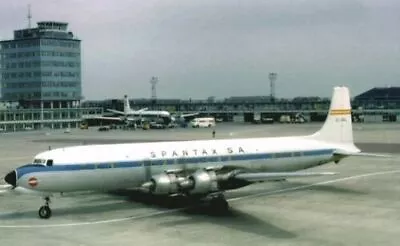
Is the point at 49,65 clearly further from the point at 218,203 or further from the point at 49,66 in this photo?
the point at 218,203

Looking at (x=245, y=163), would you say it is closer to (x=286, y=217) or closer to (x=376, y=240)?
(x=286, y=217)

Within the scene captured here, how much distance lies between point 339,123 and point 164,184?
15303mm

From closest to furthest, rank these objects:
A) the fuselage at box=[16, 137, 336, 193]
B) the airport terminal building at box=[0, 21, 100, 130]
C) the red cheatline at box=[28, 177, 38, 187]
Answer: the red cheatline at box=[28, 177, 38, 187] → the fuselage at box=[16, 137, 336, 193] → the airport terminal building at box=[0, 21, 100, 130]

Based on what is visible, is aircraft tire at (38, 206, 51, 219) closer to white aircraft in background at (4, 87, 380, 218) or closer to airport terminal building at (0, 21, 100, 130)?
white aircraft in background at (4, 87, 380, 218)

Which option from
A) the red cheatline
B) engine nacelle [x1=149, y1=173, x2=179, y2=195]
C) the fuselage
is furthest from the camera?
engine nacelle [x1=149, y1=173, x2=179, y2=195]

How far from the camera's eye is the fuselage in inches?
1039

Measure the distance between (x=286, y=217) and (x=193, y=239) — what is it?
6.30 meters

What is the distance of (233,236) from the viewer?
22.6 meters

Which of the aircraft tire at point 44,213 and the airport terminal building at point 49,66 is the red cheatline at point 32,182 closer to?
the aircraft tire at point 44,213

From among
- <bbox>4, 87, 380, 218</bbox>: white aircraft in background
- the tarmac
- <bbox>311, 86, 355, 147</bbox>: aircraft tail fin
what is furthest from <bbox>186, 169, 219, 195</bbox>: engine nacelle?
<bbox>311, 86, 355, 147</bbox>: aircraft tail fin

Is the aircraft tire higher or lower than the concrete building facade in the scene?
lower

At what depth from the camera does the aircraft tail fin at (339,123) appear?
35.9 m

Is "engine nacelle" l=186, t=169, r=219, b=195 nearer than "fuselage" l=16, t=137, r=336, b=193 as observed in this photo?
No

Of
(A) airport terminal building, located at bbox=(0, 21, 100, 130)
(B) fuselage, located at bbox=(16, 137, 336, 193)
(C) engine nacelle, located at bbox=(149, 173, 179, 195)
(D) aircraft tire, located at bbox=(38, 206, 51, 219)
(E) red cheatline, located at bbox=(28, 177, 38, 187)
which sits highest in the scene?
(A) airport terminal building, located at bbox=(0, 21, 100, 130)
